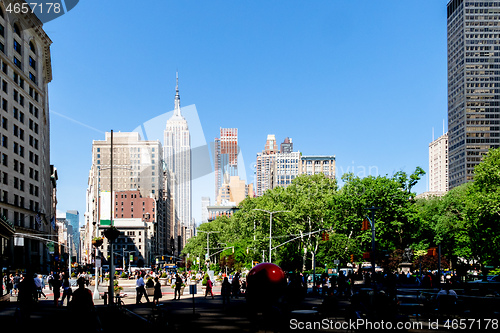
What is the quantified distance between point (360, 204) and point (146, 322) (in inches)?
2245

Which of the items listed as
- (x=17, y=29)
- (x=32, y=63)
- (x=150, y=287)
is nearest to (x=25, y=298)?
(x=150, y=287)

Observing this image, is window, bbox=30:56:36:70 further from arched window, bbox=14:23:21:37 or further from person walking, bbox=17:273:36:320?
person walking, bbox=17:273:36:320

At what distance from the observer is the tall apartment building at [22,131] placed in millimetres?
77000

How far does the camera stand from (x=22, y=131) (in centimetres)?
8438

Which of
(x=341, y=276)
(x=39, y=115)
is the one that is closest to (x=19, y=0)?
(x=39, y=115)

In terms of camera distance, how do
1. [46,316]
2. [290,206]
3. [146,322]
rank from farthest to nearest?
1. [290,206]
2. [46,316]
3. [146,322]

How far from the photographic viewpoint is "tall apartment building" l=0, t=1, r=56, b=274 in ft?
253

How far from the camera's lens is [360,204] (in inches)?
3000

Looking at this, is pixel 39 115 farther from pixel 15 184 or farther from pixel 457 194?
pixel 457 194

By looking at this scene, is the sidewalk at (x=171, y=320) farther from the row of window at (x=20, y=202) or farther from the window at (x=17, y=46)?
the window at (x=17, y=46)

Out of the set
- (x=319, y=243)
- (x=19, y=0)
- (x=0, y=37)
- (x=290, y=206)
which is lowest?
(x=319, y=243)

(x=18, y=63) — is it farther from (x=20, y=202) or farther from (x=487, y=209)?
(x=487, y=209)

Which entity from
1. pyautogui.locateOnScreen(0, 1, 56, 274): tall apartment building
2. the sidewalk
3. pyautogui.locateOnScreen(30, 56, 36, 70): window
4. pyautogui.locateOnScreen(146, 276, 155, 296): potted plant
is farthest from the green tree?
pyautogui.locateOnScreen(30, 56, 36, 70): window

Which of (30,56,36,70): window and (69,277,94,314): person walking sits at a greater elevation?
(30,56,36,70): window
